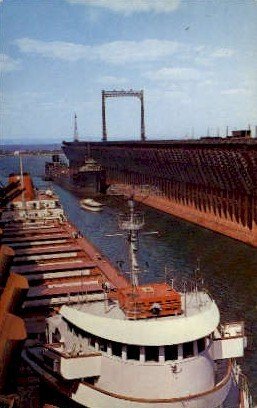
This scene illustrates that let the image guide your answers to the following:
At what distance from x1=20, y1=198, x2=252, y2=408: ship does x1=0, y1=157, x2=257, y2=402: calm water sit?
5958 mm

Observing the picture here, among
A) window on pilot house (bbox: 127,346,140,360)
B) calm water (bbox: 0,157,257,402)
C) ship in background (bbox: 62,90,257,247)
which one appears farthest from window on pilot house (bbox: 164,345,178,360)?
ship in background (bbox: 62,90,257,247)

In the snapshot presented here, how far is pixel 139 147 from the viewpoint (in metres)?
95.9

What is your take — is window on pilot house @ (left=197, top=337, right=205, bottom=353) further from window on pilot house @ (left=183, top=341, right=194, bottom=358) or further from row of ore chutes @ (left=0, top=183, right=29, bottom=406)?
row of ore chutes @ (left=0, top=183, right=29, bottom=406)

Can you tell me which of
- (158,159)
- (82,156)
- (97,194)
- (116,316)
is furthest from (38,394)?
(82,156)

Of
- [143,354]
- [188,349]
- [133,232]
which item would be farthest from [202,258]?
[143,354]

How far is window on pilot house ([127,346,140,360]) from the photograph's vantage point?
1652 cm

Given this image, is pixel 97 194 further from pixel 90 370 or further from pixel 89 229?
pixel 90 370

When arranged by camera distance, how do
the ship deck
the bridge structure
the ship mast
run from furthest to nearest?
the bridge structure, the ship mast, the ship deck

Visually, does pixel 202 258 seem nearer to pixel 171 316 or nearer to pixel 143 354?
pixel 171 316

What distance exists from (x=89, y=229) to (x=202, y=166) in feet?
56.2

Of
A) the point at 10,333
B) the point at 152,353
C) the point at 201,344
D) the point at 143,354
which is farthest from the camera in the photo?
the point at 201,344

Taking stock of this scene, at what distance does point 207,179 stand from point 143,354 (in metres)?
50.4

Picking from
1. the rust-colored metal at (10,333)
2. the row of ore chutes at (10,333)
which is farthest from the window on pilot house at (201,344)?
the rust-colored metal at (10,333)

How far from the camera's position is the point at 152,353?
16516 mm
